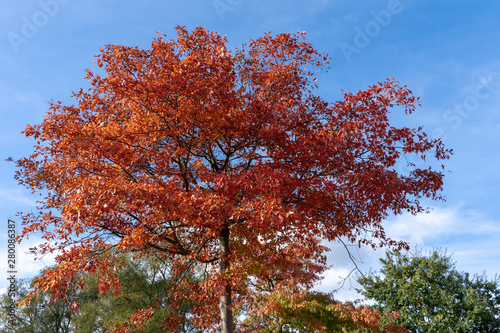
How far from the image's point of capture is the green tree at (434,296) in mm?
21266

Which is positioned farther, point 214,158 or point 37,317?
point 37,317

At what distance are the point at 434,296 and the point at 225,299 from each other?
14678 mm

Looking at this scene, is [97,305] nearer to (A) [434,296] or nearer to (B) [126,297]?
(B) [126,297]

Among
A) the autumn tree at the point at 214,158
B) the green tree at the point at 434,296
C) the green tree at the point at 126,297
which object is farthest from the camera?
the green tree at the point at 126,297

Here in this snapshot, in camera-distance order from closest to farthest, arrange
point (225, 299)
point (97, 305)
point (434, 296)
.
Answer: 1. point (225, 299)
2. point (434, 296)
3. point (97, 305)

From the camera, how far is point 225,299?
12750 mm

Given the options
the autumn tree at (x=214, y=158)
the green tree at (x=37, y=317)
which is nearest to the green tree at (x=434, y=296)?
the autumn tree at (x=214, y=158)

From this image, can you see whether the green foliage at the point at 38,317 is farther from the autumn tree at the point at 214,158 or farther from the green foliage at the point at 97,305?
the autumn tree at the point at 214,158

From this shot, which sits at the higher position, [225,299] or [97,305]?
[97,305]

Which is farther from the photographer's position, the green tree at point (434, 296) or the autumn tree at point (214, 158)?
the green tree at point (434, 296)

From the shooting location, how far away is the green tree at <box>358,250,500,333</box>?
2127 centimetres

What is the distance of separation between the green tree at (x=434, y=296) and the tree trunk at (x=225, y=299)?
44.2ft

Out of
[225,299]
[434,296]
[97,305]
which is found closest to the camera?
[225,299]

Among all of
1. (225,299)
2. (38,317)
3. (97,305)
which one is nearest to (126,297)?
(97,305)
